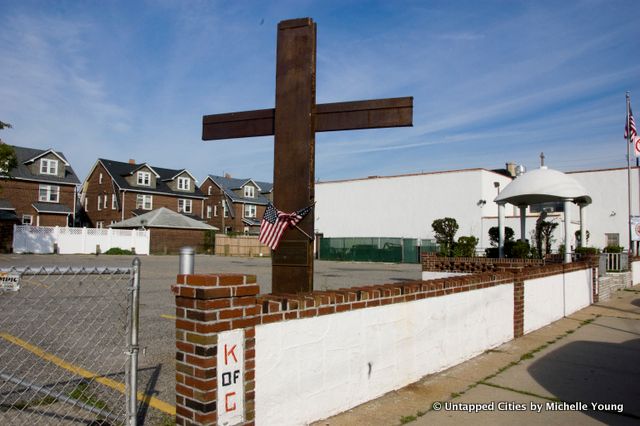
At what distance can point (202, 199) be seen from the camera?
5578 cm

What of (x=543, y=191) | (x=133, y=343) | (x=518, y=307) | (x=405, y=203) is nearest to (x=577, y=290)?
(x=518, y=307)

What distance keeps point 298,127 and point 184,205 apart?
5034 cm

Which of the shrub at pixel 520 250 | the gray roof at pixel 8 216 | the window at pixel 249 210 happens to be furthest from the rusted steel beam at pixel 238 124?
the window at pixel 249 210

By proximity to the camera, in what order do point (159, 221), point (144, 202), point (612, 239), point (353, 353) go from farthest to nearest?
point (144, 202) < point (159, 221) < point (612, 239) < point (353, 353)

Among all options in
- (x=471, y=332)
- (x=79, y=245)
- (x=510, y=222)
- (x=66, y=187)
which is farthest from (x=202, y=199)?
(x=471, y=332)

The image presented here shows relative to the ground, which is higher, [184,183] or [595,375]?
[184,183]

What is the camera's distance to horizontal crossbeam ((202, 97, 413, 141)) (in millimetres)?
5254

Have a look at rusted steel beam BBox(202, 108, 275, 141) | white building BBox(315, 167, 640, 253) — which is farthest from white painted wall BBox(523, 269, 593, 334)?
white building BBox(315, 167, 640, 253)

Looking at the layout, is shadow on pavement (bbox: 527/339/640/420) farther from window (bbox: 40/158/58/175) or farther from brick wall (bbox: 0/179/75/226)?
window (bbox: 40/158/58/175)

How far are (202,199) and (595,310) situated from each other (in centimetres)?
4801

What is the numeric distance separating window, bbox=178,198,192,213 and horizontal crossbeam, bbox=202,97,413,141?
48.8m

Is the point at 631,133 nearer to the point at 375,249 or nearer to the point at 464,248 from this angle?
the point at 464,248

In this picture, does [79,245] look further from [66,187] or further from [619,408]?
[619,408]

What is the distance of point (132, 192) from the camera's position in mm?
48344
